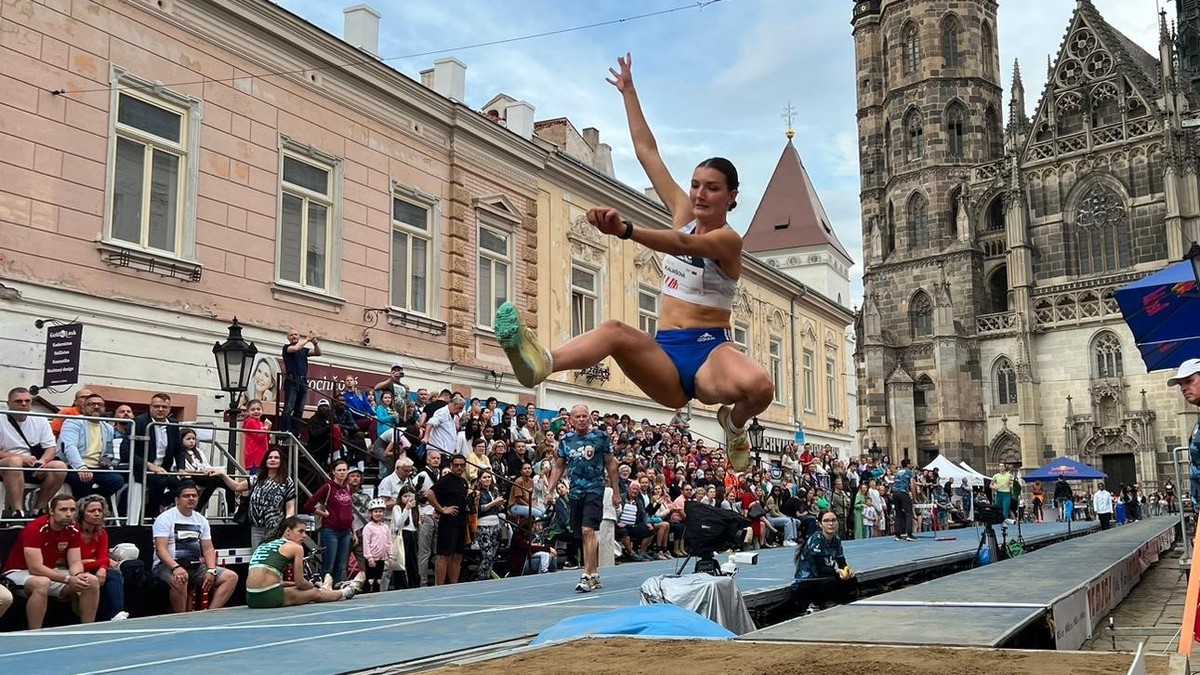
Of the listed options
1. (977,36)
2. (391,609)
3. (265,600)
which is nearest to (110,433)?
(265,600)

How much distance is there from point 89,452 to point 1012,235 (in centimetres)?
5443

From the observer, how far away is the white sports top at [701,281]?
18.2 feet

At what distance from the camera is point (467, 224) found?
20.3m

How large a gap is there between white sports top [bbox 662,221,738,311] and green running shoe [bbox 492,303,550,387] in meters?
0.88

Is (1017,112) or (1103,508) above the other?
(1017,112)

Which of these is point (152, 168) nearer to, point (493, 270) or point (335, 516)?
point (335, 516)

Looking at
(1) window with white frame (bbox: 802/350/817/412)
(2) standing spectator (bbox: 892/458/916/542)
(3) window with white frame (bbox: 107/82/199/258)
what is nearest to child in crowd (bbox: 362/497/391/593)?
(3) window with white frame (bbox: 107/82/199/258)

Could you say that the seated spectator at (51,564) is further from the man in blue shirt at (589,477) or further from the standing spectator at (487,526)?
the standing spectator at (487,526)

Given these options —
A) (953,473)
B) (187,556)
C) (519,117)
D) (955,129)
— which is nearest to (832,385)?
(953,473)

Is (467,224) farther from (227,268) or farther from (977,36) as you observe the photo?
(977,36)

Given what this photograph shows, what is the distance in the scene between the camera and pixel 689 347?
5.57 m

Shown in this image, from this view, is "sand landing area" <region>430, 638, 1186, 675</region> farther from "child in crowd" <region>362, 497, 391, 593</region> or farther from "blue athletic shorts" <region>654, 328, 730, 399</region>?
"child in crowd" <region>362, 497, 391, 593</region>

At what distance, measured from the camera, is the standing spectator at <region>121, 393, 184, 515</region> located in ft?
35.0

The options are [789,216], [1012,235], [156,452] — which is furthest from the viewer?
[789,216]
